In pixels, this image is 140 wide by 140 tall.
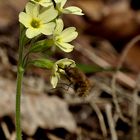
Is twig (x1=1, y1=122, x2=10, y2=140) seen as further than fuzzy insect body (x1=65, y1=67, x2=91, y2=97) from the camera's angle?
Yes

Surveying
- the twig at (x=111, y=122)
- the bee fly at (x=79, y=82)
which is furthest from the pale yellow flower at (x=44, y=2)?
the twig at (x=111, y=122)

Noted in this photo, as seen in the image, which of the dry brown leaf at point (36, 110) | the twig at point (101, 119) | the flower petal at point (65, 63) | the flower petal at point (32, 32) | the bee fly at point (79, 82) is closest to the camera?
the flower petal at point (32, 32)

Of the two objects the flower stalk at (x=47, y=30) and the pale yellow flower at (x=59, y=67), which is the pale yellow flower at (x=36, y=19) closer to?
the flower stalk at (x=47, y=30)

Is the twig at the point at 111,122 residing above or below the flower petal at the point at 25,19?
below

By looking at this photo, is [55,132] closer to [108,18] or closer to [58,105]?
[58,105]

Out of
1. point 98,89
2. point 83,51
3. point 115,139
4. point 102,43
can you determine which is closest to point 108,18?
point 102,43

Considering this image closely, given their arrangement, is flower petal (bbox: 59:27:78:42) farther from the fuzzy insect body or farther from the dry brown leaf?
the dry brown leaf

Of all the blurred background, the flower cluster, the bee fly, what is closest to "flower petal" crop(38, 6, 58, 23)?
the flower cluster

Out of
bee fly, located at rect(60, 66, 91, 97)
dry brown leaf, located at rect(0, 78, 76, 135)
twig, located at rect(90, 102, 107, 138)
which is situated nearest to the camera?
bee fly, located at rect(60, 66, 91, 97)
